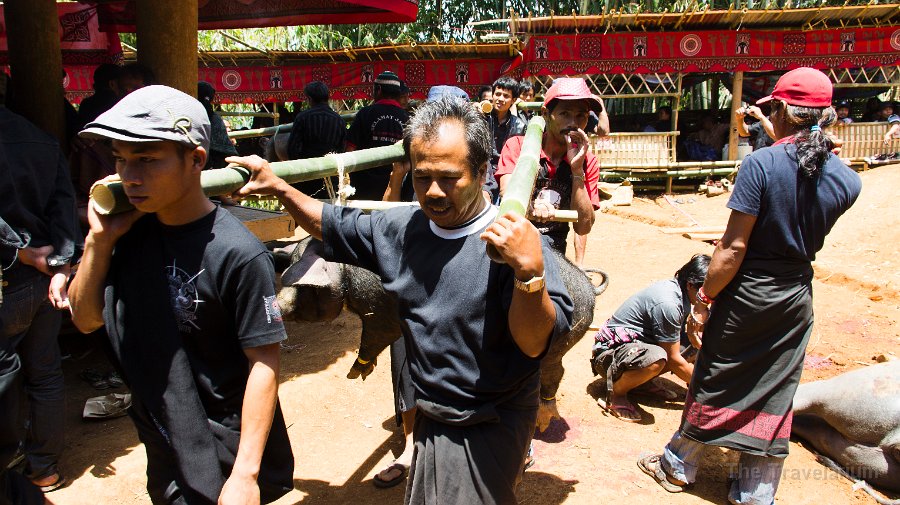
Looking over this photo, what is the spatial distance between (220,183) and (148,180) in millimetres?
261

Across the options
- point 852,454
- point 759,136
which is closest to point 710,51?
point 759,136

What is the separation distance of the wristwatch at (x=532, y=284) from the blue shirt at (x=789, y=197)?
6.11 ft

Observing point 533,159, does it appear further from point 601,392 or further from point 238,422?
point 601,392

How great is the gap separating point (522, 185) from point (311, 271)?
932mm

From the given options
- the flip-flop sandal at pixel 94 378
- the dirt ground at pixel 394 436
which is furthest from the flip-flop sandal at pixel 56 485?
the flip-flop sandal at pixel 94 378

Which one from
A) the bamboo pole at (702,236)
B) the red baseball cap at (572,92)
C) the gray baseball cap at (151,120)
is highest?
the red baseball cap at (572,92)

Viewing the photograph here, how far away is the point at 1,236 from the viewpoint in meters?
2.76

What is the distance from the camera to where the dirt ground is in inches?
141

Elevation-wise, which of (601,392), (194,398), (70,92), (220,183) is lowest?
(601,392)

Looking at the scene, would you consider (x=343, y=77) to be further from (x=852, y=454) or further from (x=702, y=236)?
(x=852, y=454)

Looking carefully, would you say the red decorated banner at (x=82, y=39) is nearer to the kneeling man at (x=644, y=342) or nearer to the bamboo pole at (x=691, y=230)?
the kneeling man at (x=644, y=342)

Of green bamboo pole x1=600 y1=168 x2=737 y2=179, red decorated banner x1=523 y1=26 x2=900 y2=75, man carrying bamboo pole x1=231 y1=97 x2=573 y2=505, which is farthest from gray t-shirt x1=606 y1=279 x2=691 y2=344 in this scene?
red decorated banner x1=523 y1=26 x2=900 y2=75

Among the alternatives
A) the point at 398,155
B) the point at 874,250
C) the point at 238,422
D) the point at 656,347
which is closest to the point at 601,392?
the point at 656,347

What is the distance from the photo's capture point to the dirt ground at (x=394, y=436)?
11.8 feet
